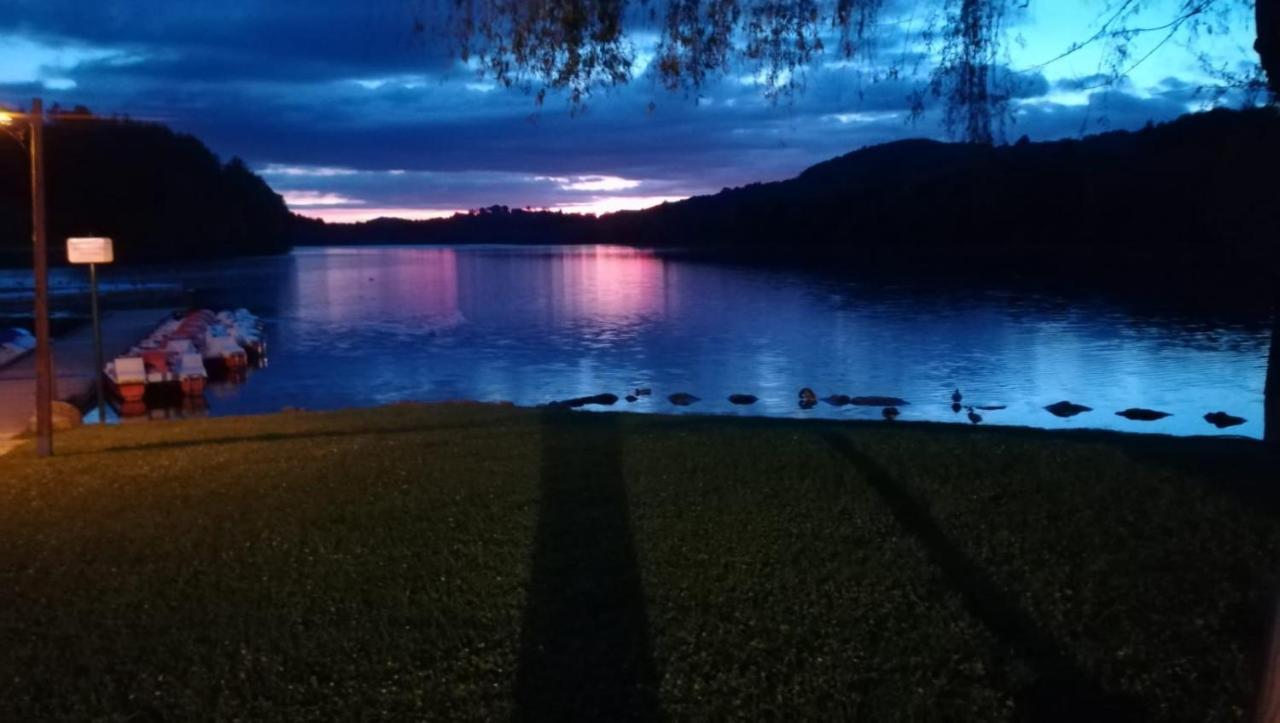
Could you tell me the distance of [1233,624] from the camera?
5.31 m

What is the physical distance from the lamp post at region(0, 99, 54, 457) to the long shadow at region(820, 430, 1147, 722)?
25.3ft

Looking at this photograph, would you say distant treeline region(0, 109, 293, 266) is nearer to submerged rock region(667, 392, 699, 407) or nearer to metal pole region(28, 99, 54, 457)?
submerged rock region(667, 392, 699, 407)

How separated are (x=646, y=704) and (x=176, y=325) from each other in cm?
3072

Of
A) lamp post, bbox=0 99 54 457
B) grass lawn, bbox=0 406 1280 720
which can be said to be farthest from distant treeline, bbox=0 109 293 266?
grass lawn, bbox=0 406 1280 720

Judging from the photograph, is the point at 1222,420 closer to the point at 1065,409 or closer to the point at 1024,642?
the point at 1065,409

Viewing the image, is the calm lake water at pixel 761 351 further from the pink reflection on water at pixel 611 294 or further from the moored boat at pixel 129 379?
the moored boat at pixel 129 379

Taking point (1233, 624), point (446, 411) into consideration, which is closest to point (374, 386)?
point (446, 411)

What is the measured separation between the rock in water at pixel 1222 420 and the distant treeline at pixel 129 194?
2077 inches

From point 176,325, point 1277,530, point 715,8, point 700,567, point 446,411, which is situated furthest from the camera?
point 176,325

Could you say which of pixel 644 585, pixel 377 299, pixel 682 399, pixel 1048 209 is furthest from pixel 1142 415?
pixel 377 299

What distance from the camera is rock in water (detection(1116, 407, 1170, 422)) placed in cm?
2233

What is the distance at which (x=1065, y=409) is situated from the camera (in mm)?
22938

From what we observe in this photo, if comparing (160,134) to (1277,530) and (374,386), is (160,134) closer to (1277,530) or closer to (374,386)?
(374,386)

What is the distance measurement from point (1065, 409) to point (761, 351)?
503 inches
